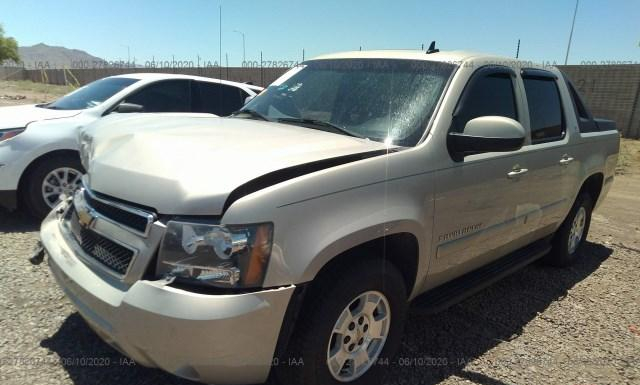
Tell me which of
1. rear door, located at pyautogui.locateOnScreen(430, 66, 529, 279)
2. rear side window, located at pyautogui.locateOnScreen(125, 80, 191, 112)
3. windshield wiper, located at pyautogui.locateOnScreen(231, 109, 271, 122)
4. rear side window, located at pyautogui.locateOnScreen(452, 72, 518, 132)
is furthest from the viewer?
rear side window, located at pyautogui.locateOnScreen(125, 80, 191, 112)

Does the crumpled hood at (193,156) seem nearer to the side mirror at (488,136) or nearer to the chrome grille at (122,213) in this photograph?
the chrome grille at (122,213)

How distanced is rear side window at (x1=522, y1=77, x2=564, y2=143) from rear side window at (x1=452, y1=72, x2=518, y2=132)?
11.7 inches

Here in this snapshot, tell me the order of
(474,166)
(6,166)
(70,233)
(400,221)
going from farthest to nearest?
(6,166) < (474,166) < (70,233) < (400,221)

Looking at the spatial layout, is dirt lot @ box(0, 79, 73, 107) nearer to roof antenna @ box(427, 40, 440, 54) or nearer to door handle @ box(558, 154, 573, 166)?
roof antenna @ box(427, 40, 440, 54)

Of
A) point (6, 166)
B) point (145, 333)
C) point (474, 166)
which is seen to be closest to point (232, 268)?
point (145, 333)

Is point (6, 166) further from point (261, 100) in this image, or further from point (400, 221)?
point (400, 221)

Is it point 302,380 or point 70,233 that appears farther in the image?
point 70,233

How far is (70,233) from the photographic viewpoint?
265 centimetres

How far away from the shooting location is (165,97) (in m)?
6.23

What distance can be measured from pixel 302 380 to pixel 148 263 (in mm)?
894

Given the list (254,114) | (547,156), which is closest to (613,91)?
(547,156)

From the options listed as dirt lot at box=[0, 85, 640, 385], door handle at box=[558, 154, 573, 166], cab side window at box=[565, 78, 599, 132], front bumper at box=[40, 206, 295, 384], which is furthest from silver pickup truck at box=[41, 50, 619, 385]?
cab side window at box=[565, 78, 599, 132]

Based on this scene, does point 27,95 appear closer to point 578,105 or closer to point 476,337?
point 578,105

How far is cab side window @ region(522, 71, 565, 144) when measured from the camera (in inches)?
147
